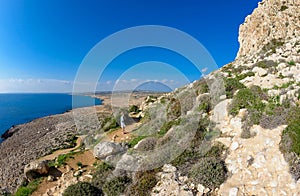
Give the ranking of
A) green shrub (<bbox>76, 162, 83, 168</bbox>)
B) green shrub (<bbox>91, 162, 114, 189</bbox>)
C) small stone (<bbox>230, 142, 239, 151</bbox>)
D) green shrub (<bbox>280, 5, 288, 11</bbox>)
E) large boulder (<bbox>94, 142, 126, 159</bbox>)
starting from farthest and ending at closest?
green shrub (<bbox>280, 5, 288, 11</bbox>)
green shrub (<bbox>76, 162, 83, 168</bbox>)
large boulder (<bbox>94, 142, 126, 159</bbox>)
green shrub (<bbox>91, 162, 114, 189</bbox>)
small stone (<bbox>230, 142, 239, 151</bbox>)

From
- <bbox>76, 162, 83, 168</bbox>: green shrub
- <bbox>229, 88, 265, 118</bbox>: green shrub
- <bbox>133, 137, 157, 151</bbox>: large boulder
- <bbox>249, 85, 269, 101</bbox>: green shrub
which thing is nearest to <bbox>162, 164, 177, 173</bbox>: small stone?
<bbox>133, 137, 157, 151</bbox>: large boulder

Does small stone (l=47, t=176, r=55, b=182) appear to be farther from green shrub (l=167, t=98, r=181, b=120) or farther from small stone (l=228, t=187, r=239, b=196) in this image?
green shrub (l=167, t=98, r=181, b=120)

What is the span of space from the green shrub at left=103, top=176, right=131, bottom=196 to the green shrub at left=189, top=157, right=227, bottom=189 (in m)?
2.88

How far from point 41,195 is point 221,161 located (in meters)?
8.49

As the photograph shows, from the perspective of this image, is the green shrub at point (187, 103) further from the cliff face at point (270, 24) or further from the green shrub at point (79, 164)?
the cliff face at point (270, 24)

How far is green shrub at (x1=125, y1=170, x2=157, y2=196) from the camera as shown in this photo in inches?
346

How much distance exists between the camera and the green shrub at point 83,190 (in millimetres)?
9291

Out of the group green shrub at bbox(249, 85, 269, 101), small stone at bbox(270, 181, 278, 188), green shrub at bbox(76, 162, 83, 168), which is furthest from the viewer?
green shrub at bbox(249, 85, 269, 101)

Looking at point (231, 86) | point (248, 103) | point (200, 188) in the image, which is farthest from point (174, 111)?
point (200, 188)

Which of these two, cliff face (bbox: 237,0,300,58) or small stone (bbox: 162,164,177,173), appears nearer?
small stone (bbox: 162,164,177,173)

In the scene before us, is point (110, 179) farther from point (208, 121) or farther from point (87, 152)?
point (208, 121)

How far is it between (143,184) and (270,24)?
30251 millimetres

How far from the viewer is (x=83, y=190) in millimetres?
9406

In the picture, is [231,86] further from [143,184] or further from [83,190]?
[83,190]
